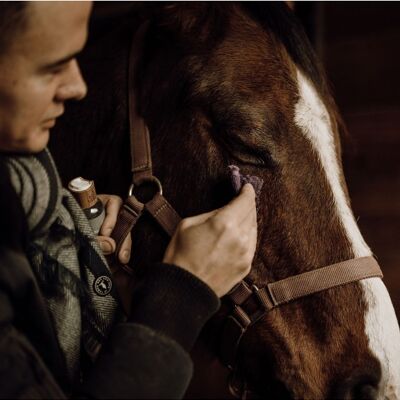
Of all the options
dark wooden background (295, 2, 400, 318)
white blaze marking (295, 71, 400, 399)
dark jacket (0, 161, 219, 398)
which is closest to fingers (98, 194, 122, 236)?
dark jacket (0, 161, 219, 398)

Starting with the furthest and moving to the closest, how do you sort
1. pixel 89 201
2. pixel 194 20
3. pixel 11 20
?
pixel 194 20 < pixel 89 201 < pixel 11 20

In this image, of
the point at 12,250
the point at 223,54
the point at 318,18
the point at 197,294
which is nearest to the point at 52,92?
the point at 12,250

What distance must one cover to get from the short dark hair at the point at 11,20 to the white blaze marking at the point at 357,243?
498 mm

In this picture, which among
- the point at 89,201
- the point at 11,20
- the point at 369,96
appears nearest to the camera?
the point at 11,20

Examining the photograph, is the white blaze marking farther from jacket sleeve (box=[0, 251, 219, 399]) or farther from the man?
jacket sleeve (box=[0, 251, 219, 399])

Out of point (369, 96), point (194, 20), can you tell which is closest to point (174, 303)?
point (194, 20)

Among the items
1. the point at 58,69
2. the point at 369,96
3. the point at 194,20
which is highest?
the point at 58,69

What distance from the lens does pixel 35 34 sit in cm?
58

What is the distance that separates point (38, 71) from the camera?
61 centimetres

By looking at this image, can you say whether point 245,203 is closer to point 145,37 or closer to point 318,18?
point 145,37

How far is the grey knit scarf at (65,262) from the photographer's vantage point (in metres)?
0.68

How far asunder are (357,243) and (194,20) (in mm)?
548

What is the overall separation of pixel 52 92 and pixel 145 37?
0.48 metres

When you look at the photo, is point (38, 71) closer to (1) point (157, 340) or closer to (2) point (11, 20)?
(2) point (11, 20)
